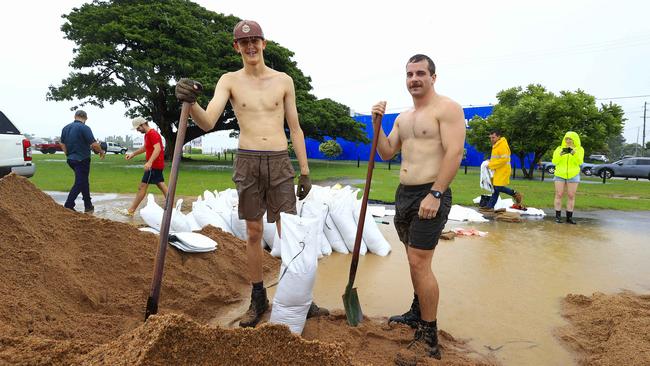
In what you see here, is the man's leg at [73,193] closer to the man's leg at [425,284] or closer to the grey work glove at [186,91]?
the grey work glove at [186,91]

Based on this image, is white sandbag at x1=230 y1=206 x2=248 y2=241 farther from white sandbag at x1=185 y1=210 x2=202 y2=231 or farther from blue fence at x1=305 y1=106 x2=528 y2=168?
blue fence at x1=305 y1=106 x2=528 y2=168

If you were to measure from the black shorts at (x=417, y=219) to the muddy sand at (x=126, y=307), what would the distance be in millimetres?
598

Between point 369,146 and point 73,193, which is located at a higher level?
point 369,146

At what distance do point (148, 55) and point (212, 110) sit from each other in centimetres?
1914

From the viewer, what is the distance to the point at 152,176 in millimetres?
6543

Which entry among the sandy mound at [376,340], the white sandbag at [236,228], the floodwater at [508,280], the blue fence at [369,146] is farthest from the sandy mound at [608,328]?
the blue fence at [369,146]

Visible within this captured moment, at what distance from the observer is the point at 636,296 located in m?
3.40

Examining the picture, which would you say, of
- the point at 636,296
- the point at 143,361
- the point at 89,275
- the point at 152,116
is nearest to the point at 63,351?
the point at 143,361

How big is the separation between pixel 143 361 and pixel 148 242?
2399 millimetres

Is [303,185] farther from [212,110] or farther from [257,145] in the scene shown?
[212,110]

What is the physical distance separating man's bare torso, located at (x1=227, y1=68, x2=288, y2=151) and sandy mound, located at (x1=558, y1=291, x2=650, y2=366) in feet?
7.18

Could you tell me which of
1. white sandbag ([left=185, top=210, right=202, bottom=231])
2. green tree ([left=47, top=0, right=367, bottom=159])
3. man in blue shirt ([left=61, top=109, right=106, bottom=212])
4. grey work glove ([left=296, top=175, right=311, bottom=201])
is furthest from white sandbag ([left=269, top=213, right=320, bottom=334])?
green tree ([left=47, top=0, right=367, bottom=159])

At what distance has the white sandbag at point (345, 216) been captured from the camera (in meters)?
4.44

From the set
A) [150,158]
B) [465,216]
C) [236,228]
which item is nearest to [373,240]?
[236,228]
